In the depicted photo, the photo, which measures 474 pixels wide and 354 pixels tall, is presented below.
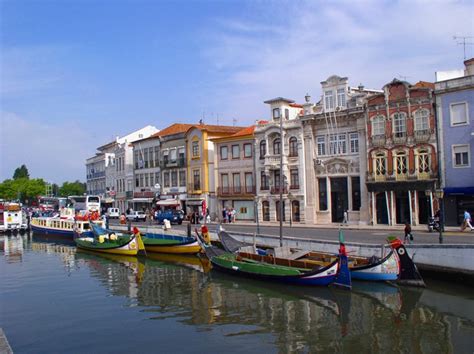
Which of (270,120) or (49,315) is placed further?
(270,120)

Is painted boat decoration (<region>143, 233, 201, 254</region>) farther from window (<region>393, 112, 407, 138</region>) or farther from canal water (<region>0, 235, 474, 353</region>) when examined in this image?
window (<region>393, 112, 407, 138</region>)

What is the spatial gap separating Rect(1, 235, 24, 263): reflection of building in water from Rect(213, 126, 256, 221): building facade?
66.9 feet

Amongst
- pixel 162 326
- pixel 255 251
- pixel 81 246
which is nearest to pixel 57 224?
pixel 81 246

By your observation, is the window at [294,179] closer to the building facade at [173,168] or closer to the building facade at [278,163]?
the building facade at [278,163]

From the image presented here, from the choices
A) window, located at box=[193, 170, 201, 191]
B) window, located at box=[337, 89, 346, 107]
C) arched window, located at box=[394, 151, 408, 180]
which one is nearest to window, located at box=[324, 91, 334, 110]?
window, located at box=[337, 89, 346, 107]

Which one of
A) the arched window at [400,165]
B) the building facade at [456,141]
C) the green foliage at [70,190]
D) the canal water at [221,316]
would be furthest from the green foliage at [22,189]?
the building facade at [456,141]

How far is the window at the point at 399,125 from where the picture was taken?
42.6m

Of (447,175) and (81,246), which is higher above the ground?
(447,175)

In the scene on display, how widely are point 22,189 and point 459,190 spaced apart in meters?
110

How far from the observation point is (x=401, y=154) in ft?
141

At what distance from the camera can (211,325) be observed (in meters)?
18.9

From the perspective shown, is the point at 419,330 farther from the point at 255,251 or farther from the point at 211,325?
the point at 255,251

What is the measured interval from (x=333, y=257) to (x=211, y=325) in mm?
9562

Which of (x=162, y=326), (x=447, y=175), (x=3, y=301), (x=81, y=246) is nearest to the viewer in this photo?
(x=162, y=326)
